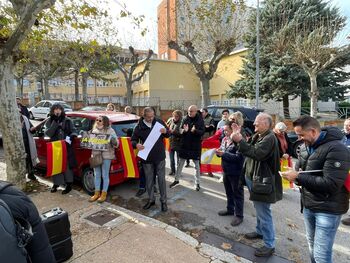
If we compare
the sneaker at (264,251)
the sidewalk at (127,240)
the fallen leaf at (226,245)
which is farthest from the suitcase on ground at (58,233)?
the sneaker at (264,251)

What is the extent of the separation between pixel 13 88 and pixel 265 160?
452cm

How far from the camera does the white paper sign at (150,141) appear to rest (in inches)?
182

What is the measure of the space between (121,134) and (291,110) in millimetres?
14095

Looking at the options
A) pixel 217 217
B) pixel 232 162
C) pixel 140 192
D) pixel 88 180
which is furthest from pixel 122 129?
pixel 217 217

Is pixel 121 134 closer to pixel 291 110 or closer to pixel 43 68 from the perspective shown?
pixel 291 110

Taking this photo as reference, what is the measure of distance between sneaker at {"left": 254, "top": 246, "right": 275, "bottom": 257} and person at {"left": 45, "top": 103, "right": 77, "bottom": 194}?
12.4 ft

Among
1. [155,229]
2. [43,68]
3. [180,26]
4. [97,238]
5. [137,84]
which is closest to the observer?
[97,238]

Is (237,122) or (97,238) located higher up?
(237,122)

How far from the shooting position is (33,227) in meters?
1.52

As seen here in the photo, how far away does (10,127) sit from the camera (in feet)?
15.9

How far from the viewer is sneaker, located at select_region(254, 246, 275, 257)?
3.40 metres

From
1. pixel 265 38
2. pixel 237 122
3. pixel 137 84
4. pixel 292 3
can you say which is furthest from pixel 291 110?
pixel 137 84

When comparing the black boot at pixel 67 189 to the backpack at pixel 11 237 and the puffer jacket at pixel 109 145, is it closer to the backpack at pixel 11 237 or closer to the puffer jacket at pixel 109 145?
the puffer jacket at pixel 109 145

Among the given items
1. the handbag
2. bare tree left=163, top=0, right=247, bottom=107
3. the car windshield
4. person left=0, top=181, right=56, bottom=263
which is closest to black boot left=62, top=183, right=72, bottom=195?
the handbag
